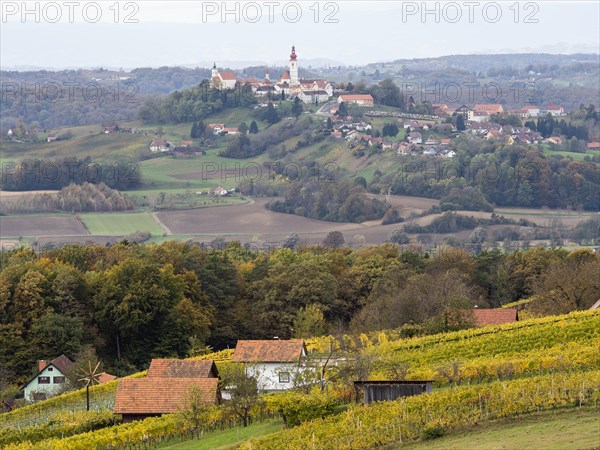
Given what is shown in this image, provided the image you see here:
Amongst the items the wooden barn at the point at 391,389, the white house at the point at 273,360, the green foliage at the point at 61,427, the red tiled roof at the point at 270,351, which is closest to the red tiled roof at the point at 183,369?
the white house at the point at 273,360

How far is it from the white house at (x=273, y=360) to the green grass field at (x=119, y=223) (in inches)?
3186

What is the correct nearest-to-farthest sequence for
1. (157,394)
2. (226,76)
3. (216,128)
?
(157,394) → (216,128) → (226,76)

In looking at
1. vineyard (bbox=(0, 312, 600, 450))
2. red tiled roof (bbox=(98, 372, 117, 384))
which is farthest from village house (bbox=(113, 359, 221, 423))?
red tiled roof (bbox=(98, 372, 117, 384))

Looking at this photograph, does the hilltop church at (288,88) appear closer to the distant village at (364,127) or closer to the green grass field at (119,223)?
the distant village at (364,127)

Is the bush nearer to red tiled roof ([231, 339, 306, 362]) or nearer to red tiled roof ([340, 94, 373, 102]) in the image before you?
red tiled roof ([231, 339, 306, 362])

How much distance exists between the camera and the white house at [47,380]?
4525 cm

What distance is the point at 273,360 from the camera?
3966 cm

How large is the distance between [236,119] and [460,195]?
53.5 metres

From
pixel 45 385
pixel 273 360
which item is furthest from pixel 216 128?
pixel 273 360

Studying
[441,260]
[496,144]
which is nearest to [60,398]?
[441,260]

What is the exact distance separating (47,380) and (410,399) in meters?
20.6

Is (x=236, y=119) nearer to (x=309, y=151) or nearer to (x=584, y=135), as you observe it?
(x=309, y=151)

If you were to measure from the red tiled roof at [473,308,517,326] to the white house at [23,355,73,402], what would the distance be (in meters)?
14.2

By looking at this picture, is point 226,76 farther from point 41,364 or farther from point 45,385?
point 45,385
